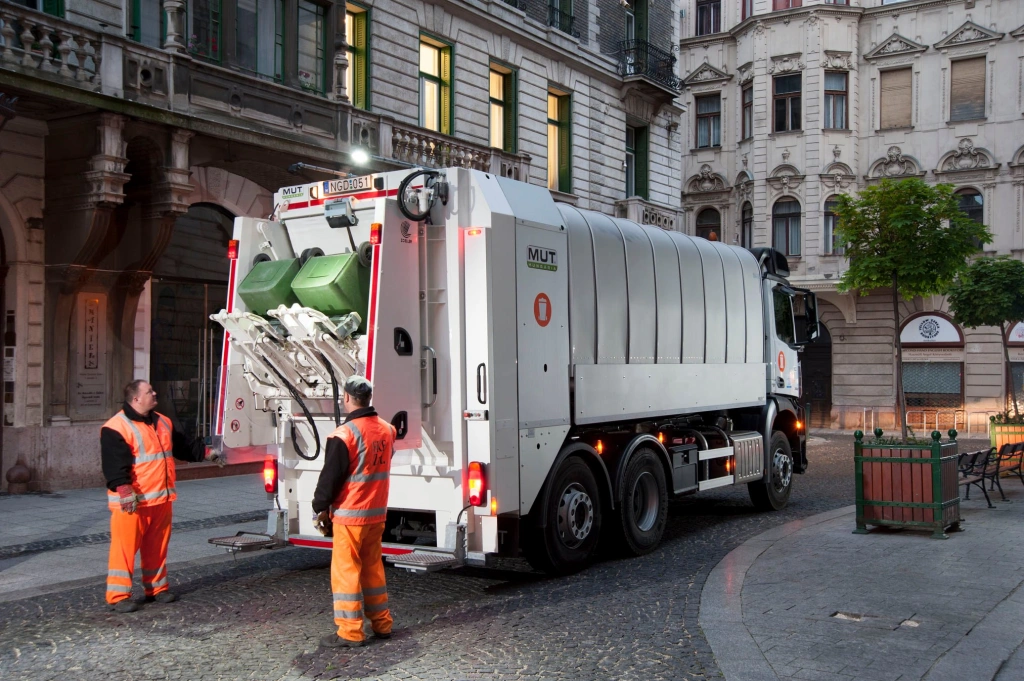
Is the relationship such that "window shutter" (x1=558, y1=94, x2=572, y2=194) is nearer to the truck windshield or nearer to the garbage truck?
the truck windshield

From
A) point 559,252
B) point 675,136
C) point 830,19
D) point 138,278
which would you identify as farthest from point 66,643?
point 830,19

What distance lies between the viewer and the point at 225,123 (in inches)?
557

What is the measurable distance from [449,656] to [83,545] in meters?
5.33

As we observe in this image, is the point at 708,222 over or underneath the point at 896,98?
underneath

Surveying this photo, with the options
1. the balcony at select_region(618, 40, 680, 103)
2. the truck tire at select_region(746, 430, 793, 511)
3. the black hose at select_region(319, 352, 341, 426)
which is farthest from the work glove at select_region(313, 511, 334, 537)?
the balcony at select_region(618, 40, 680, 103)

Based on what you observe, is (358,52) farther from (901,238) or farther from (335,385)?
(335,385)

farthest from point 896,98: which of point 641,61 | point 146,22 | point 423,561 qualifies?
point 423,561

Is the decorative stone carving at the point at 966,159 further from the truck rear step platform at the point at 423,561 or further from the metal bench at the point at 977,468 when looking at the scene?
the truck rear step platform at the point at 423,561

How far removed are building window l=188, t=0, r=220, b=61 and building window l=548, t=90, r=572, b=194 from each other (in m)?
9.68

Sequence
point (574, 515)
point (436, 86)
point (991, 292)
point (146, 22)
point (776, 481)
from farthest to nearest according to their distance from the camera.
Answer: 1. point (436, 86)
2. point (991, 292)
3. point (146, 22)
4. point (776, 481)
5. point (574, 515)

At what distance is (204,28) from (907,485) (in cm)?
1151

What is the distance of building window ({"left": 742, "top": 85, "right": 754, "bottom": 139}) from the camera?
33.6 m

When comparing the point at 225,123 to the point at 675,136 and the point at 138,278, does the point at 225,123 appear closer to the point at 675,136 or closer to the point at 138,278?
the point at 138,278

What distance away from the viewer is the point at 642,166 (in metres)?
26.6
